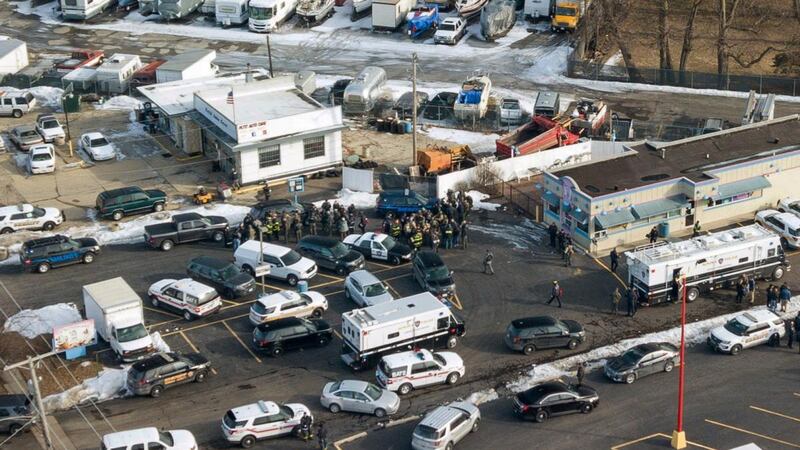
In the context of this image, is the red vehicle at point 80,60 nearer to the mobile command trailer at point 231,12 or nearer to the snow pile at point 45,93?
the snow pile at point 45,93

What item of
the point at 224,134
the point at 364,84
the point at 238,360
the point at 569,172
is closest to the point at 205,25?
the point at 364,84

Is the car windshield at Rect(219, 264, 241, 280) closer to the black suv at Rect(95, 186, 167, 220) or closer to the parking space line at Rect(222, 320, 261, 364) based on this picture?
the parking space line at Rect(222, 320, 261, 364)

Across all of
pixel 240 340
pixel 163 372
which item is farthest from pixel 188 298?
pixel 163 372

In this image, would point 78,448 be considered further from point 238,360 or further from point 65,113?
point 65,113

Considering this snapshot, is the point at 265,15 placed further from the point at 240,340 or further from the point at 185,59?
the point at 240,340

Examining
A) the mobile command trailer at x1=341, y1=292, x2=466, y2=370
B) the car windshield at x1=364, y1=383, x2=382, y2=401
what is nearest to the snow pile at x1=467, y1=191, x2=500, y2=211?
the mobile command trailer at x1=341, y1=292, x2=466, y2=370

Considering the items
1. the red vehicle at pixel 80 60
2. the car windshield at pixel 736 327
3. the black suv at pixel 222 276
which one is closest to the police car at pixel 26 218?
the black suv at pixel 222 276
